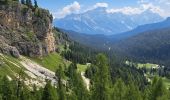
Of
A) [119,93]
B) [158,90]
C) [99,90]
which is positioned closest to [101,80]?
[99,90]

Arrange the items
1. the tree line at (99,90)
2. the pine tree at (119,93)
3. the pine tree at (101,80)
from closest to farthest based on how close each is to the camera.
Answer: the pine tree at (101,80)
the tree line at (99,90)
the pine tree at (119,93)

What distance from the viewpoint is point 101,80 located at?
8012cm

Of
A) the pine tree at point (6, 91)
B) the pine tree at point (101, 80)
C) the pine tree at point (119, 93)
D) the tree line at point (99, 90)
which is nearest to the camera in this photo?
the pine tree at point (101, 80)

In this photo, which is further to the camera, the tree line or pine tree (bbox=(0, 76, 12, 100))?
pine tree (bbox=(0, 76, 12, 100))

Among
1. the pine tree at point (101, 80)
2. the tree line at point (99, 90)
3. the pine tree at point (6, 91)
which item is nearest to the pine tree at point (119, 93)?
the tree line at point (99, 90)

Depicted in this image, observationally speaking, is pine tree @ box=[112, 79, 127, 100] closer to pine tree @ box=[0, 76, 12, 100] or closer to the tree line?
the tree line

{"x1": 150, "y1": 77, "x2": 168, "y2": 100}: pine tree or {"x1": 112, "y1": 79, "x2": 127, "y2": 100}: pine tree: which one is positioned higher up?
{"x1": 150, "y1": 77, "x2": 168, "y2": 100}: pine tree

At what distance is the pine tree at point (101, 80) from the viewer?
80125 mm

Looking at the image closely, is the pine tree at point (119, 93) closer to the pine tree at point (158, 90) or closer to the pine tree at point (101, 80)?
the pine tree at point (158, 90)

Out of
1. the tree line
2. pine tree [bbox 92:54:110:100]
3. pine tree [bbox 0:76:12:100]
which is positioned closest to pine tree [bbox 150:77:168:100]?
the tree line

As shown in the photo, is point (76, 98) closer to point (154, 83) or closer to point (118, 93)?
point (118, 93)

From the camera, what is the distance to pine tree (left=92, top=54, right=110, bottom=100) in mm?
80125

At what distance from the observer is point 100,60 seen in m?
80.4

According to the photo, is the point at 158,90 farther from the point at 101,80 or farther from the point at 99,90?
the point at 101,80
